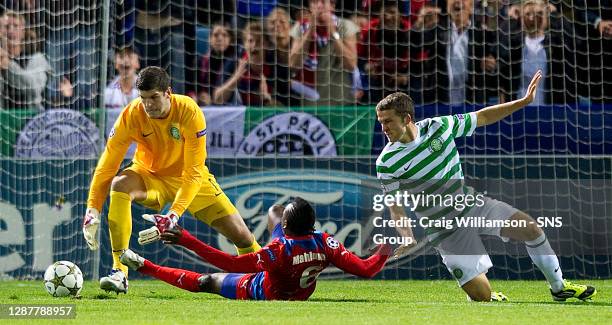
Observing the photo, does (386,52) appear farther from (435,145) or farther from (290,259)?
(290,259)

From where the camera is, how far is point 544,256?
8.84m

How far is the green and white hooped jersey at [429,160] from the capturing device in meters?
8.97

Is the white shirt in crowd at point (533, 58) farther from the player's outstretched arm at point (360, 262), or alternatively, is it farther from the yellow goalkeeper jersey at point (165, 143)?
the player's outstretched arm at point (360, 262)

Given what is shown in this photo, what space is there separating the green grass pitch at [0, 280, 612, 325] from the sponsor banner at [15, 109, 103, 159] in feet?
8.32

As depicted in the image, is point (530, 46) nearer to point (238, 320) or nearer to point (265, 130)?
point (265, 130)

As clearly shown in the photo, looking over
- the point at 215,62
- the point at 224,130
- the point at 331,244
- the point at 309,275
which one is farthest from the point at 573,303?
the point at 215,62

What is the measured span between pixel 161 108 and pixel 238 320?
9.41 ft

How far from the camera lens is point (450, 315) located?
7520mm

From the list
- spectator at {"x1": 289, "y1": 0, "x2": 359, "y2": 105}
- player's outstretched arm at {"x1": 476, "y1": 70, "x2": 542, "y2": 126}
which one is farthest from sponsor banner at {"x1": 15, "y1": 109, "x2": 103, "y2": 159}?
player's outstretched arm at {"x1": 476, "y1": 70, "x2": 542, "y2": 126}

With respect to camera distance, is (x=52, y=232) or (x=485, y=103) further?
(x=485, y=103)

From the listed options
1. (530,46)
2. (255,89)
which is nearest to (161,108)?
(255,89)

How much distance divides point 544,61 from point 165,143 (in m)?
5.62

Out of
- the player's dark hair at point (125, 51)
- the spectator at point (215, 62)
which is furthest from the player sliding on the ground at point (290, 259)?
the player's dark hair at point (125, 51)

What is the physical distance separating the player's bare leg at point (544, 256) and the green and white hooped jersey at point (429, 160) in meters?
0.54
